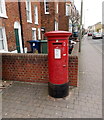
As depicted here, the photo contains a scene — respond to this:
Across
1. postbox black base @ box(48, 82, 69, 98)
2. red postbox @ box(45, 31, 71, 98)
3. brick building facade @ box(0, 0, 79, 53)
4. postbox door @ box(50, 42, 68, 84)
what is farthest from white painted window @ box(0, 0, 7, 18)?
postbox black base @ box(48, 82, 69, 98)

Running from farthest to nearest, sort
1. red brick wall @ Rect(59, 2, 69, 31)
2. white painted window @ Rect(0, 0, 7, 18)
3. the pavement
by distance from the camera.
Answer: red brick wall @ Rect(59, 2, 69, 31)
white painted window @ Rect(0, 0, 7, 18)
the pavement

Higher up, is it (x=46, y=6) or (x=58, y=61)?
(x=46, y=6)

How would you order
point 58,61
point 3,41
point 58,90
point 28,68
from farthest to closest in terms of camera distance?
point 3,41 → point 28,68 → point 58,90 → point 58,61

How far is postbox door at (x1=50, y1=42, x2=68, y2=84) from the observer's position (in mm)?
2952

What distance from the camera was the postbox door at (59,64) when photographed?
2952mm

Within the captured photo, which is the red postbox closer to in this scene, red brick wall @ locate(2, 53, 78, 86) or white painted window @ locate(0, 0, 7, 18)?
red brick wall @ locate(2, 53, 78, 86)

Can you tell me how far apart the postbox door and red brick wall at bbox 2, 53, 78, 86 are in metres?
0.67

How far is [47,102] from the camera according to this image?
3113 millimetres

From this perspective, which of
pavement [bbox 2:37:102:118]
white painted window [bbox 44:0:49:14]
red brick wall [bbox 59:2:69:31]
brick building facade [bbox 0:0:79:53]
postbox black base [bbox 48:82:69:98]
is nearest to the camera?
pavement [bbox 2:37:102:118]

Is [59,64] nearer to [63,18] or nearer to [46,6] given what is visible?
[46,6]

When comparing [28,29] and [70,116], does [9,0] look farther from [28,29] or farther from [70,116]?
[70,116]

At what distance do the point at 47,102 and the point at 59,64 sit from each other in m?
1.13

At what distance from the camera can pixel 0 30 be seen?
6297mm

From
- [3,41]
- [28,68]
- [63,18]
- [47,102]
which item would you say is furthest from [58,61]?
[63,18]
